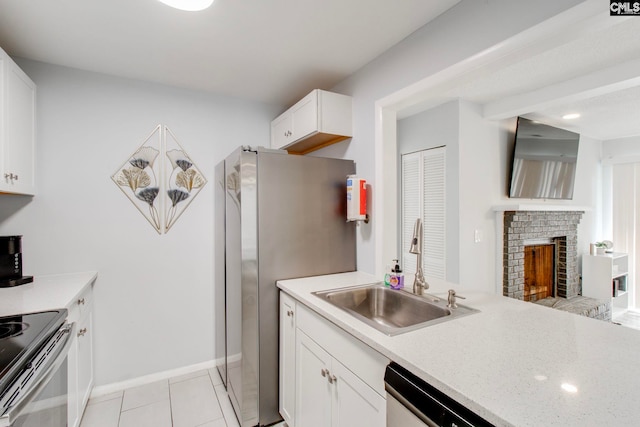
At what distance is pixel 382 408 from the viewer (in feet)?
3.49

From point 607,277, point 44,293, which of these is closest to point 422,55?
point 44,293

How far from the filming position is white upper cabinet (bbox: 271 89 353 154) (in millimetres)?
2168

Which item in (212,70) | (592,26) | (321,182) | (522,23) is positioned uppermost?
(212,70)

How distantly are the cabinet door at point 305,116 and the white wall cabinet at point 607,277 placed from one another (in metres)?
4.46

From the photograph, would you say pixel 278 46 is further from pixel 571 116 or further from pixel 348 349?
pixel 571 116

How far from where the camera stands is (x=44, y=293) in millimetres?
1680

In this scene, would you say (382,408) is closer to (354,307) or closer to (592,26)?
(354,307)

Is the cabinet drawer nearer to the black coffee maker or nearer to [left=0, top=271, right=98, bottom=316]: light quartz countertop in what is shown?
[left=0, top=271, right=98, bottom=316]: light quartz countertop

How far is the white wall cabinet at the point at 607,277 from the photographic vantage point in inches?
156

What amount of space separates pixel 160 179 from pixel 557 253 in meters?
4.86

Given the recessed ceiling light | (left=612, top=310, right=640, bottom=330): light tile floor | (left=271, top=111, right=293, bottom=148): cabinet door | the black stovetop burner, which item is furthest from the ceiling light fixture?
(left=612, top=310, right=640, bottom=330): light tile floor

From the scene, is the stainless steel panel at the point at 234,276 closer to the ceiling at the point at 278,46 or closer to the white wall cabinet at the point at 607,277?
the ceiling at the point at 278,46

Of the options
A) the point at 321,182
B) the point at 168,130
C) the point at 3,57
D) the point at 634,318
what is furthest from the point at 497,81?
the point at 634,318

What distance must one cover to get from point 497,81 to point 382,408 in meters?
2.72
